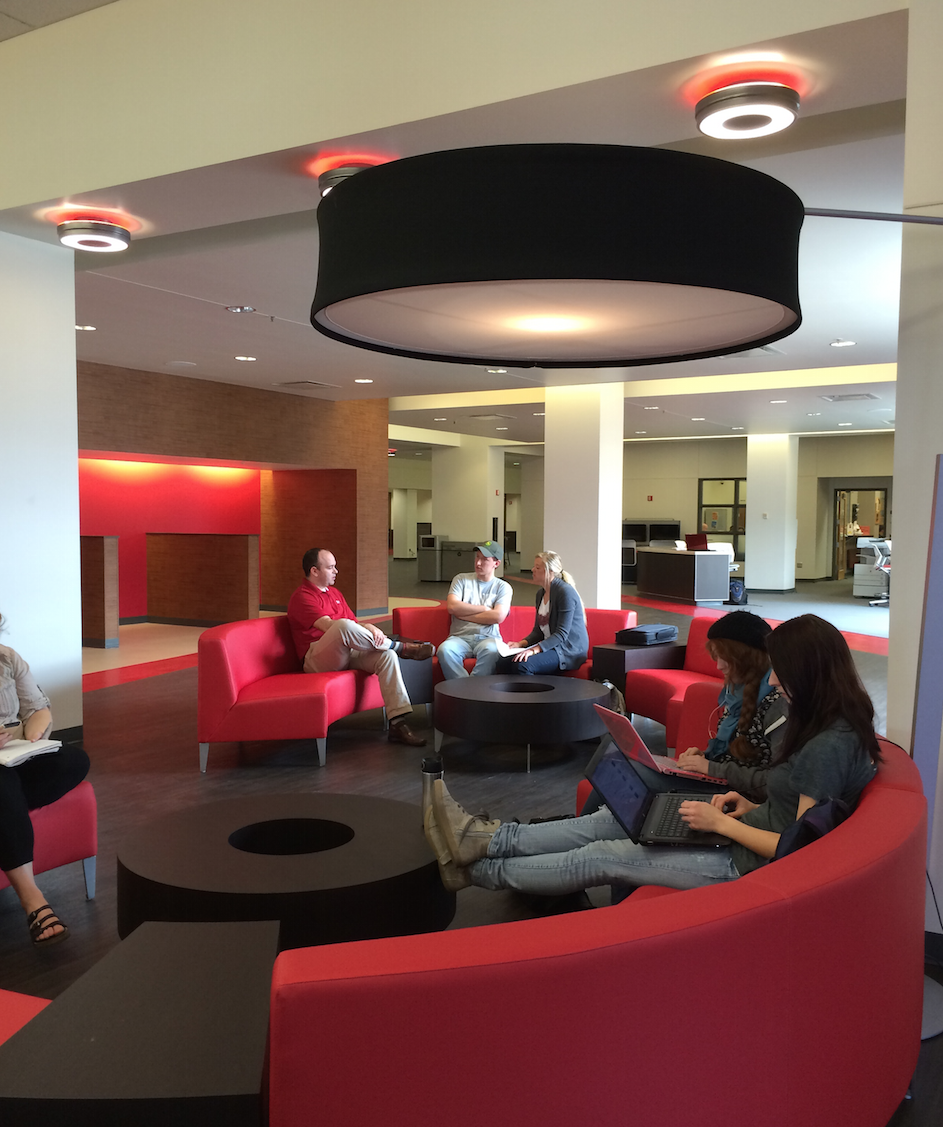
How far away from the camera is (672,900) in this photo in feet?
6.00

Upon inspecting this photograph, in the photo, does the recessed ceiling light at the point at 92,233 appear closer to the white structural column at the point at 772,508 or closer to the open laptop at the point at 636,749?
the open laptop at the point at 636,749

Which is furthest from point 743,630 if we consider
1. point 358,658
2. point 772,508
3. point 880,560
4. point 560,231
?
point 772,508

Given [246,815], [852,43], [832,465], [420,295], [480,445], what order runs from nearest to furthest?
[420,295] < [852,43] < [246,815] < [480,445] < [832,465]

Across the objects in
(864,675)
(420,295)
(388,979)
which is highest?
(420,295)

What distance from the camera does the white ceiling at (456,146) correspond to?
3.74 meters

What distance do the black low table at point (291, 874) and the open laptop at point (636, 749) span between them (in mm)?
766

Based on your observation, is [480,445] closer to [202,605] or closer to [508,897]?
[202,605]

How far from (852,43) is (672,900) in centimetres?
311

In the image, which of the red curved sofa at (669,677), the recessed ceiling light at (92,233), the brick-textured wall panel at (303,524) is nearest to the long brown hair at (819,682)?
the red curved sofa at (669,677)

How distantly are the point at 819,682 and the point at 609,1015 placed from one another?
1.39 m

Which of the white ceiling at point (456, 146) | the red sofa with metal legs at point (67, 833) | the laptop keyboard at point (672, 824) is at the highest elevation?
the white ceiling at point (456, 146)

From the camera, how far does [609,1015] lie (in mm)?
1630

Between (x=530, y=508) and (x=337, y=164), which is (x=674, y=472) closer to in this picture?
(x=530, y=508)

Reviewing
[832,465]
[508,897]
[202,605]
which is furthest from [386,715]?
[832,465]
